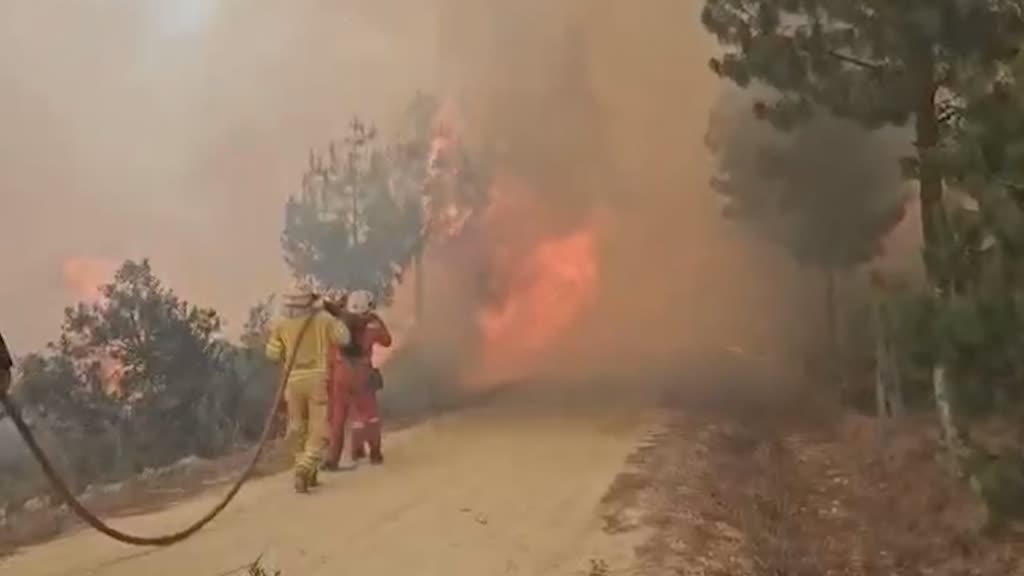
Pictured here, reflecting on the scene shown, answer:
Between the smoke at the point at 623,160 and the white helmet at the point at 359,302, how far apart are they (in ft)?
1.28

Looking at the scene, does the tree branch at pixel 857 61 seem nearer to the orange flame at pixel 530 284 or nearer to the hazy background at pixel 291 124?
the hazy background at pixel 291 124

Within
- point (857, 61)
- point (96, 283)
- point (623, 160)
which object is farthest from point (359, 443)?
point (857, 61)

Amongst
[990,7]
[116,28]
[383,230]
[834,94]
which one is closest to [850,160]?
[834,94]

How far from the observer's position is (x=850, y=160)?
12.7 ft

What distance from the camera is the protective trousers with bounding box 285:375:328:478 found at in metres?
3.77

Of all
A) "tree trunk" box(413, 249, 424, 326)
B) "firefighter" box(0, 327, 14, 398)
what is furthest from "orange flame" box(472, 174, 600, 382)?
"firefighter" box(0, 327, 14, 398)

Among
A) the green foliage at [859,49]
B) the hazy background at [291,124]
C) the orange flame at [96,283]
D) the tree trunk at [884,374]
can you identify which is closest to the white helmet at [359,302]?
the hazy background at [291,124]

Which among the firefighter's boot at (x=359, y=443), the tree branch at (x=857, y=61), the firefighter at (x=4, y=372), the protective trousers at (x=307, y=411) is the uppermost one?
the tree branch at (x=857, y=61)

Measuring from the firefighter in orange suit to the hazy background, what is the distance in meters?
0.27

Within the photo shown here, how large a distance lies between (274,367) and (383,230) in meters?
0.46

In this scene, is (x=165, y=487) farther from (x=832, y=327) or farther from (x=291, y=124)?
(x=832, y=327)

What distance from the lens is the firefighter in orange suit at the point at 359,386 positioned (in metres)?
3.78

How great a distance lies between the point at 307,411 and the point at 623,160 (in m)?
1.03

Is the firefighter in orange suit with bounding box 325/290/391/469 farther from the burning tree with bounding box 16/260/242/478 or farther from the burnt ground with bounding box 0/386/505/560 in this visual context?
the burning tree with bounding box 16/260/242/478
